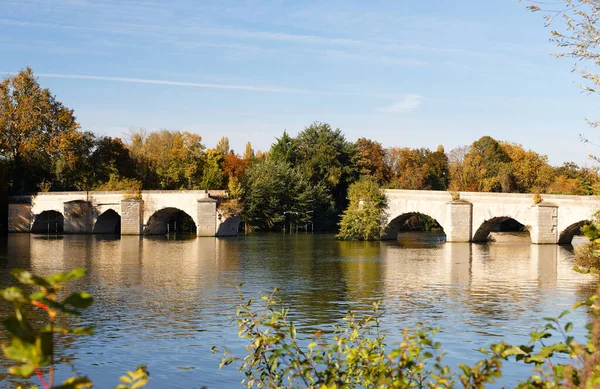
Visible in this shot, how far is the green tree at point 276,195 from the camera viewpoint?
50469 millimetres

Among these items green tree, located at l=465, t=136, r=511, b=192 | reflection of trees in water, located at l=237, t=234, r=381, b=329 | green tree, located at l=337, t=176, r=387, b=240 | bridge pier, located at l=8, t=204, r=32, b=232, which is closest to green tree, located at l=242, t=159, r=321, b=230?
green tree, located at l=337, t=176, r=387, b=240

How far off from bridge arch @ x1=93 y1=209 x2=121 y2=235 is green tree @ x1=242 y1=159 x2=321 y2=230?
945 cm

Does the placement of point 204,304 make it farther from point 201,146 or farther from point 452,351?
point 201,146

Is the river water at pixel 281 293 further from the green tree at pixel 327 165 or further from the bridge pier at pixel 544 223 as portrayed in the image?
the green tree at pixel 327 165

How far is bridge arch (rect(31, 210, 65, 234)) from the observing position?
5306cm

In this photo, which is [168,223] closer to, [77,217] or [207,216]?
[77,217]

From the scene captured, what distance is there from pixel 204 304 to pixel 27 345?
1521cm

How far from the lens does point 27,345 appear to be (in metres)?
2.57

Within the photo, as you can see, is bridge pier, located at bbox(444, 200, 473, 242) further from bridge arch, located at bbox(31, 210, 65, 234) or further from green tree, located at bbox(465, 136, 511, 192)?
bridge arch, located at bbox(31, 210, 65, 234)

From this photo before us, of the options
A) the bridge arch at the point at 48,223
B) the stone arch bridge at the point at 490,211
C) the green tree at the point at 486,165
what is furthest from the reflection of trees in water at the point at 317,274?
the green tree at the point at 486,165

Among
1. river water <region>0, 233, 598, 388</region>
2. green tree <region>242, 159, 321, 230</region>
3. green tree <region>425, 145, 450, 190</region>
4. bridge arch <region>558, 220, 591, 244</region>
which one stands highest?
green tree <region>425, 145, 450, 190</region>

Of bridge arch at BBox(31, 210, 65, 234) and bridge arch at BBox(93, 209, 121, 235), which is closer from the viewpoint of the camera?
bridge arch at BBox(93, 209, 121, 235)

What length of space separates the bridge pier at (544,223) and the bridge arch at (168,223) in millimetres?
22912

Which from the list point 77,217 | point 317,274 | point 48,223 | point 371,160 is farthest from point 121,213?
point 317,274
